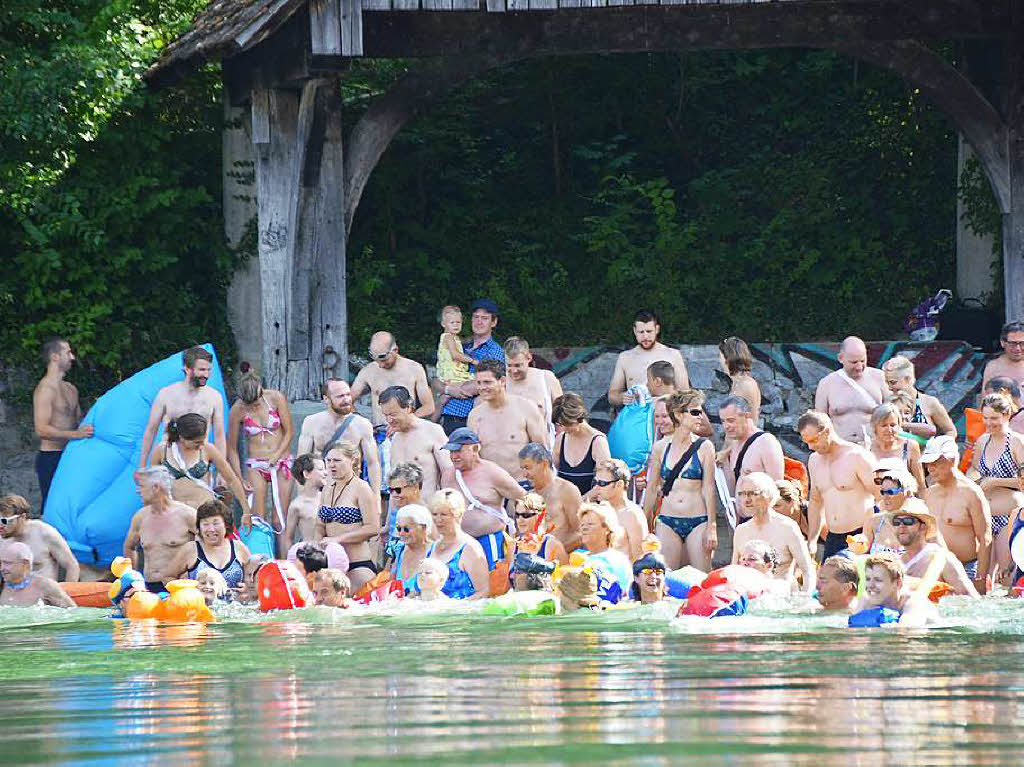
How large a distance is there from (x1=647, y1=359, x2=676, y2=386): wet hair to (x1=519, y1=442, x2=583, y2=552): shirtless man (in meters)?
1.42

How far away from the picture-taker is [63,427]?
46.1 feet

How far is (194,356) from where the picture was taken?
1325 centimetres

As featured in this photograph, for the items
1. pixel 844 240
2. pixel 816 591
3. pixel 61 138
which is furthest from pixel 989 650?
pixel 844 240

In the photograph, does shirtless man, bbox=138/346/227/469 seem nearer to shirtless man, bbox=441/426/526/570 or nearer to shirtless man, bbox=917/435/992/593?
shirtless man, bbox=441/426/526/570

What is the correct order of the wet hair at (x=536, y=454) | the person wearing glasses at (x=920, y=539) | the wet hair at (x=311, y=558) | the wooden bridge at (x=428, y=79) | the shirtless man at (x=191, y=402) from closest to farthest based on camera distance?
the person wearing glasses at (x=920, y=539)
the wet hair at (x=311, y=558)
the wet hair at (x=536, y=454)
the shirtless man at (x=191, y=402)
the wooden bridge at (x=428, y=79)

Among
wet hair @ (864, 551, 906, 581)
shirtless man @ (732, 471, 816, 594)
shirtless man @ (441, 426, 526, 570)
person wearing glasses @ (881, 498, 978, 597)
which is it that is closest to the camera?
wet hair @ (864, 551, 906, 581)

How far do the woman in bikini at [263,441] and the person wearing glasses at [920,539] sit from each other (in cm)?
483

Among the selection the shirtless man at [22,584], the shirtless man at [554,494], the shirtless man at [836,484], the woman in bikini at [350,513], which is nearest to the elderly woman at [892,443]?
the shirtless man at [836,484]

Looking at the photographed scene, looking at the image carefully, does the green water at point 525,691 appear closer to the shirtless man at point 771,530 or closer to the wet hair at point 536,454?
the shirtless man at point 771,530

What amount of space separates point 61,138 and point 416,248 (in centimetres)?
522

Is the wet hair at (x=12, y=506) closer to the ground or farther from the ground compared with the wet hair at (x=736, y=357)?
closer to the ground

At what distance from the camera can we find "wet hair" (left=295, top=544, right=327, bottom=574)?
11.5m

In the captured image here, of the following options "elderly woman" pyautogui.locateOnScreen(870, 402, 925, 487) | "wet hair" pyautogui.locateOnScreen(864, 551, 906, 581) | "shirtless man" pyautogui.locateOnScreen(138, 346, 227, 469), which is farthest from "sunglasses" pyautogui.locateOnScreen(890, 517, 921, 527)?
"shirtless man" pyautogui.locateOnScreen(138, 346, 227, 469)

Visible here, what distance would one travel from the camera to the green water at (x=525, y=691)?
5859 millimetres
